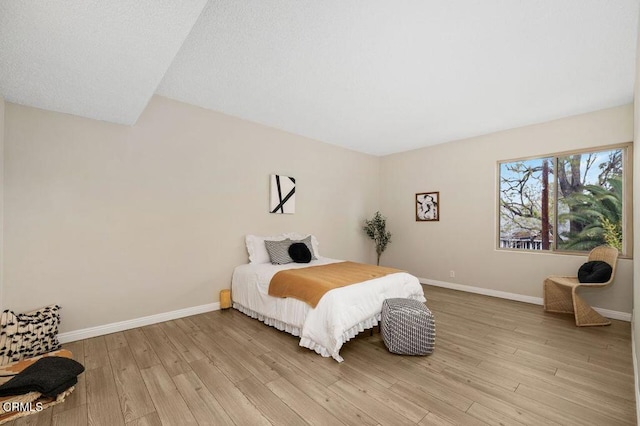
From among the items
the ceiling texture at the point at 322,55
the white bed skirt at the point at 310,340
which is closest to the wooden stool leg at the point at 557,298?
the ceiling texture at the point at 322,55

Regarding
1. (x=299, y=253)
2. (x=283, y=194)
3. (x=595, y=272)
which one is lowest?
(x=595, y=272)

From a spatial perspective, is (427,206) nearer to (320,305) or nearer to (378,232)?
(378,232)

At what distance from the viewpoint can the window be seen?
3.68 meters

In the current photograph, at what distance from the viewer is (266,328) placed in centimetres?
321

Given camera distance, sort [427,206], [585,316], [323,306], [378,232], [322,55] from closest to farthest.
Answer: [322,55] → [323,306] → [585,316] → [427,206] → [378,232]

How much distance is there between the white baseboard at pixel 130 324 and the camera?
2.83 m

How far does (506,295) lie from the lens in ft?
14.5

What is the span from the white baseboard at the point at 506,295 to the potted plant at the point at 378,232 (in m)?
1.03

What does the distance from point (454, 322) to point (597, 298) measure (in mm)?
2040

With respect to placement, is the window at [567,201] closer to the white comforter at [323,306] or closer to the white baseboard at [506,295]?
the white baseboard at [506,295]

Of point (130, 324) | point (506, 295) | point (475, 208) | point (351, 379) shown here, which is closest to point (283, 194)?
point (130, 324)

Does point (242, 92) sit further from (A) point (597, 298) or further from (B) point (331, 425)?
(A) point (597, 298)

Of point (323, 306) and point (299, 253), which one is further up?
point (299, 253)

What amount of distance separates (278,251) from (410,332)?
83.1 inches
